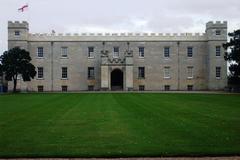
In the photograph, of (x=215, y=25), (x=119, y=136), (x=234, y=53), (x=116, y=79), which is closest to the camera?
(x=119, y=136)

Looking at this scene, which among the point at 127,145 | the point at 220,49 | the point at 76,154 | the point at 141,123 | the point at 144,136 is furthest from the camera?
Result: the point at 220,49

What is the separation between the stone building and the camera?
Result: 2618 inches

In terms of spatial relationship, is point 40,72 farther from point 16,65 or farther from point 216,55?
point 216,55

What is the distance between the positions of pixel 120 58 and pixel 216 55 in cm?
1284

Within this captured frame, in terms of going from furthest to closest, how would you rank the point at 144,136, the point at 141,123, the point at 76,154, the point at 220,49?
the point at 220,49
the point at 141,123
the point at 144,136
the point at 76,154

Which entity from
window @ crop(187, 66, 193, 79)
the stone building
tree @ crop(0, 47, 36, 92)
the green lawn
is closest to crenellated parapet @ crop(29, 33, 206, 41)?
the stone building

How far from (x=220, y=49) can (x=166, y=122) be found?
4955cm

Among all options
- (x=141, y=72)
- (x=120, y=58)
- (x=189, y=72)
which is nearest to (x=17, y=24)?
(x=120, y=58)

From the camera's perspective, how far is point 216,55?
214 feet

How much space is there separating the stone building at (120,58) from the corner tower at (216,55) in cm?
94

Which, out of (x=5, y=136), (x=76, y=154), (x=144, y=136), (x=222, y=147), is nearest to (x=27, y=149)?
(x=76, y=154)

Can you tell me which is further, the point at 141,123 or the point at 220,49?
the point at 220,49

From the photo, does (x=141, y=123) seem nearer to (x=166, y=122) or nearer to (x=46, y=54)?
(x=166, y=122)

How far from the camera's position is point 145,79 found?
66.9m
